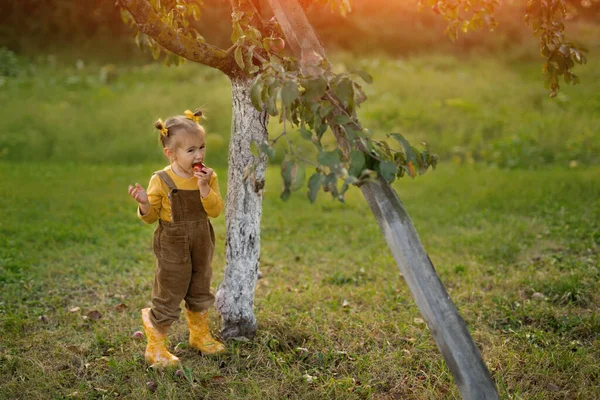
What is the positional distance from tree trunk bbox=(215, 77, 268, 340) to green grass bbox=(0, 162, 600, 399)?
0.17 metres

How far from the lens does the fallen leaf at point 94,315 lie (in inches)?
165

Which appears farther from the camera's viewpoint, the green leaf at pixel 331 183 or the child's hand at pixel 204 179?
the child's hand at pixel 204 179

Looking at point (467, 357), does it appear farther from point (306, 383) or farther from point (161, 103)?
point (161, 103)

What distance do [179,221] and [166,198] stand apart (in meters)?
0.13

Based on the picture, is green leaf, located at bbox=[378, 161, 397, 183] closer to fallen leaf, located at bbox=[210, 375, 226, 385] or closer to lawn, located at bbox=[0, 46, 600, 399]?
lawn, located at bbox=[0, 46, 600, 399]

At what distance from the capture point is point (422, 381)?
3324 millimetres

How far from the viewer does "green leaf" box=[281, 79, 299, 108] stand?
2.43m

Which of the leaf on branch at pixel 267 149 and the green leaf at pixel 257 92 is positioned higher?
the green leaf at pixel 257 92

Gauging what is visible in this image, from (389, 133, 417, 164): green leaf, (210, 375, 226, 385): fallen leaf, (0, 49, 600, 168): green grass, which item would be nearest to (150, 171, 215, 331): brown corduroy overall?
(210, 375, 226, 385): fallen leaf

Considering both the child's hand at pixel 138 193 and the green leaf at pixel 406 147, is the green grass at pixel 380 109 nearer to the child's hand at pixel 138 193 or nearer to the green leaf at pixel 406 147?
the child's hand at pixel 138 193

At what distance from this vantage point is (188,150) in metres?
3.30

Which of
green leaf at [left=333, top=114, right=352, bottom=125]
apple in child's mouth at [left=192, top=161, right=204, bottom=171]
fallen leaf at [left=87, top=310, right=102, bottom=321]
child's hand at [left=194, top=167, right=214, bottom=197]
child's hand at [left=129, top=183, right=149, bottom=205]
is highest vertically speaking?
green leaf at [left=333, top=114, right=352, bottom=125]

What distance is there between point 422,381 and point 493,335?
755 mm

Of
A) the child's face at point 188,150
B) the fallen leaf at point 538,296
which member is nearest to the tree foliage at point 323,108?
the child's face at point 188,150
